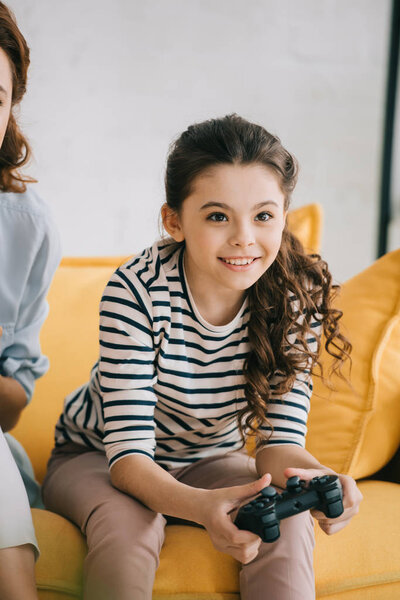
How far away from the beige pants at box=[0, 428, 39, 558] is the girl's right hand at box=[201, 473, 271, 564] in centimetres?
21

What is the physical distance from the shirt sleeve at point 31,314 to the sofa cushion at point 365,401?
1.65 ft

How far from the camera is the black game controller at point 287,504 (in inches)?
27.4

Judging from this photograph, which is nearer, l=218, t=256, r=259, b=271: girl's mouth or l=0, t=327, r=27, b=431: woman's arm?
l=218, t=256, r=259, b=271: girl's mouth

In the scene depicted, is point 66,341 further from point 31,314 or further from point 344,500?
point 344,500

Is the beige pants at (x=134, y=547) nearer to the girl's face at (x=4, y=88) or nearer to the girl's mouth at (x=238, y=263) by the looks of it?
the girl's mouth at (x=238, y=263)

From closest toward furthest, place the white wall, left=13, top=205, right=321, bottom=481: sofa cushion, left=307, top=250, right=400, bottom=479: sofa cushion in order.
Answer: left=307, top=250, right=400, bottom=479: sofa cushion < left=13, top=205, right=321, bottom=481: sofa cushion < the white wall

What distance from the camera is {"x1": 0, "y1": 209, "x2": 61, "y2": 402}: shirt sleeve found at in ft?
3.70

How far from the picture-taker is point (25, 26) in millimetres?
1817

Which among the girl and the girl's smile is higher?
the girl's smile

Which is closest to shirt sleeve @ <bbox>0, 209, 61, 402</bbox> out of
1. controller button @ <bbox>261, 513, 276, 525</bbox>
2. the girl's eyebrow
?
the girl's eyebrow

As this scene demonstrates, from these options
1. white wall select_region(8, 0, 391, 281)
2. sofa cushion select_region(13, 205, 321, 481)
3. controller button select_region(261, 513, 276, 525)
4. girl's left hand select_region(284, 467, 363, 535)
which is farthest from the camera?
white wall select_region(8, 0, 391, 281)

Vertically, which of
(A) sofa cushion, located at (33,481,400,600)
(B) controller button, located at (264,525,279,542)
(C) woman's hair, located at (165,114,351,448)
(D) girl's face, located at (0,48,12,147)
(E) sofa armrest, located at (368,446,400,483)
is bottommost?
(E) sofa armrest, located at (368,446,400,483)

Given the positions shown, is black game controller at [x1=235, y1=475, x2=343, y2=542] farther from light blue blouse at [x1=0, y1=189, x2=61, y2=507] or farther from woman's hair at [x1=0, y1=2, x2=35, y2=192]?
woman's hair at [x1=0, y1=2, x2=35, y2=192]

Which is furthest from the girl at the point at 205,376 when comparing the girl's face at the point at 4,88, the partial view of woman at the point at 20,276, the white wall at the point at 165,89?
the white wall at the point at 165,89
